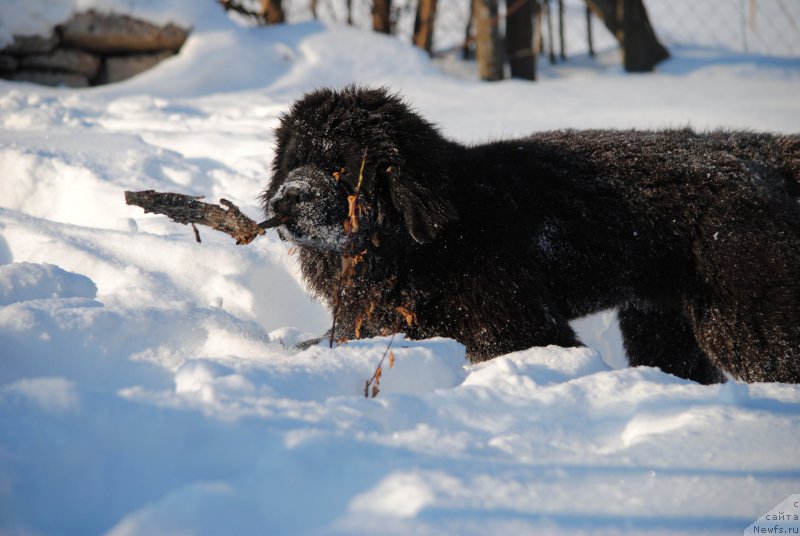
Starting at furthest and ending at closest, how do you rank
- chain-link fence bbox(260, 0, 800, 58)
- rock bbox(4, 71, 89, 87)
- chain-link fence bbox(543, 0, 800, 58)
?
chain-link fence bbox(543, 0, 800, 58), chain-link fence bbox(260, 0, 800, 58), rock bbox(4, 71, 89, 87)

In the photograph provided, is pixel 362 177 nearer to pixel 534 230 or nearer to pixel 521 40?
pixel 534 230

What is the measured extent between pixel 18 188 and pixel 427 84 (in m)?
5.32

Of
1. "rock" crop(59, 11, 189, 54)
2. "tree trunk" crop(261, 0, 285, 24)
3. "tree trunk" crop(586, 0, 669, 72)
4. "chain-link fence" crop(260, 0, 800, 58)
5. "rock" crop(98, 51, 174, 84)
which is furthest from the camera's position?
"chain-link fence" crop(260, 0, 800, 58)

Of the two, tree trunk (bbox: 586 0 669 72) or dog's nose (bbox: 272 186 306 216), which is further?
tree trunk (bbox: 586 0 669 72)

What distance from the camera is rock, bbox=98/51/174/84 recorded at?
31.6 ft

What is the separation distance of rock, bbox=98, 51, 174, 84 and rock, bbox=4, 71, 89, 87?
0.94 ft

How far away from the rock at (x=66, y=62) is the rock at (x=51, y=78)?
63 millimetres

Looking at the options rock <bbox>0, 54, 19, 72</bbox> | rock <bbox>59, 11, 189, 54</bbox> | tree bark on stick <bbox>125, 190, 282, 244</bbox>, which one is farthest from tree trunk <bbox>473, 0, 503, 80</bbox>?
tree bark on stick <bbox>125, 190, 282, 244</bbox>

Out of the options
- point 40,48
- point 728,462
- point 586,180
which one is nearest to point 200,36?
point 40,48

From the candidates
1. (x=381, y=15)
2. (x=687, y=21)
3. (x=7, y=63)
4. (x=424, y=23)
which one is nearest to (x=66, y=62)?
(x=7, y=63)

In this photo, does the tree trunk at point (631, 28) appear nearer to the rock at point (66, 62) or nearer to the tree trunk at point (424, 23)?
the tree trunk at point (424, 23)

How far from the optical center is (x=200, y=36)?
31.7 feet

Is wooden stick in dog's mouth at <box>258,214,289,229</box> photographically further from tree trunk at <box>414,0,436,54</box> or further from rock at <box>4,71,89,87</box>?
tree trunk at <box>414,0,436,54</box>

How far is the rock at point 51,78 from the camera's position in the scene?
8.98m
